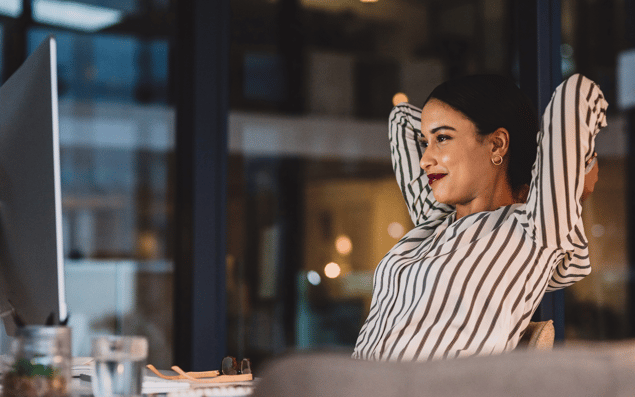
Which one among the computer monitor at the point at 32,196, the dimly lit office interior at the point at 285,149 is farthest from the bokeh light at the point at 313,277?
the computer monitor at the point at 32,196

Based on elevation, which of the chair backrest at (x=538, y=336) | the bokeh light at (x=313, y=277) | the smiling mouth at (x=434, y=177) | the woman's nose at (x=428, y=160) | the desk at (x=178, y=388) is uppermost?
the woman's nose at (x=428, y=160)

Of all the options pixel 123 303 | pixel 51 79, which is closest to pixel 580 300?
pixel 123 303

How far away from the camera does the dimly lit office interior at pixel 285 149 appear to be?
12.3 feet

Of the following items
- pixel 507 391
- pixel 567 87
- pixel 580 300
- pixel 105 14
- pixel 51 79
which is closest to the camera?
pixel 507 391

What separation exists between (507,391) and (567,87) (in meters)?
0.86

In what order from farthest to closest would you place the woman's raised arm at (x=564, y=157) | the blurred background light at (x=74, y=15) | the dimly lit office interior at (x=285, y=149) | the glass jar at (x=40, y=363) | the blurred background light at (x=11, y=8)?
the dimly lit office interior at (x=285, y=149)
the blurred background light at (x=74, y=15)
the blurred background light at (x=11, y=8)
the woman's raised arm at (x=564, y=157)
the glass jar at (x=40, y=363)

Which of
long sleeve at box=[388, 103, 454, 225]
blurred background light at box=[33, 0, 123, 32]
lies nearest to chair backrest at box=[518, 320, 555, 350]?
long sleeve at box=[388, 103, 454, 225]

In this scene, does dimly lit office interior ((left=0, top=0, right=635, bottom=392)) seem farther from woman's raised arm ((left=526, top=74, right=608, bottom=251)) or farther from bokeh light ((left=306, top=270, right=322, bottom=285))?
woman's raised arm ((left=526, top=74, right=608, bottom=251))

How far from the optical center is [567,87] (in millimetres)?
1156

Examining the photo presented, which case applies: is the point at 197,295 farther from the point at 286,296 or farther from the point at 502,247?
the point at 286,296

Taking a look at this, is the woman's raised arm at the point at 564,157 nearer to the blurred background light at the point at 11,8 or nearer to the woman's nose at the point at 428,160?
the woman's nose at the point at 428,160

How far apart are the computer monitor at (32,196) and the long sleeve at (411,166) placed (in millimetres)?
954

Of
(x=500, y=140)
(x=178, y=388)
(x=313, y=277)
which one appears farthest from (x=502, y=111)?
(x=313, y=277)

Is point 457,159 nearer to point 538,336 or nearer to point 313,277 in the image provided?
point 538,336
